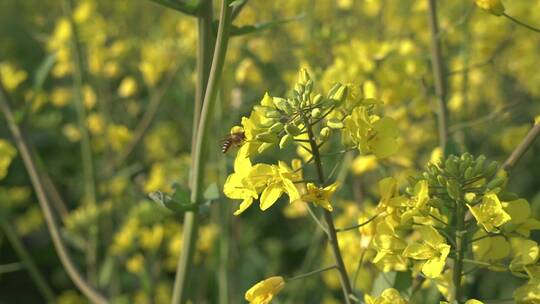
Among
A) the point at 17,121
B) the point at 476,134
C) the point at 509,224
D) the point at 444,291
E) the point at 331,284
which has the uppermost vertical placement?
the point at 17,121

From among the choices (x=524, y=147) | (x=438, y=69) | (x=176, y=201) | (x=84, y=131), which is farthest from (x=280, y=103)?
(x=84, y=131)

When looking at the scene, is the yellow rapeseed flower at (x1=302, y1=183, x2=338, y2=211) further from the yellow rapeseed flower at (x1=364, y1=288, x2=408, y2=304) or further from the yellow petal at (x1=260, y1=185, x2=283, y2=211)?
the yellow rapeseed flower at (x1=364, y1=288, x2=408, y2=304)

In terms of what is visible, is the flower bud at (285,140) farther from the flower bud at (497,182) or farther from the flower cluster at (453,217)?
the flower bud at (497,182)

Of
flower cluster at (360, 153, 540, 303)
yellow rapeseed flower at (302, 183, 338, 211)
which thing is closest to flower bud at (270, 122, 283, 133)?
yellow rapeseed flower at (302, 183, 338, 211)

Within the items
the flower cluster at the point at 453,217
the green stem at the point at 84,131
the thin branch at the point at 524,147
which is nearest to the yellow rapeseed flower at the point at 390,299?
the flower cluster at the point at 453,217

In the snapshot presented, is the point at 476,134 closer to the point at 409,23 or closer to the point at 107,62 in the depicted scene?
the point at 409,23

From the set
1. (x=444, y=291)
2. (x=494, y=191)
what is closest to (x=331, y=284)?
(x=444, y=291)
